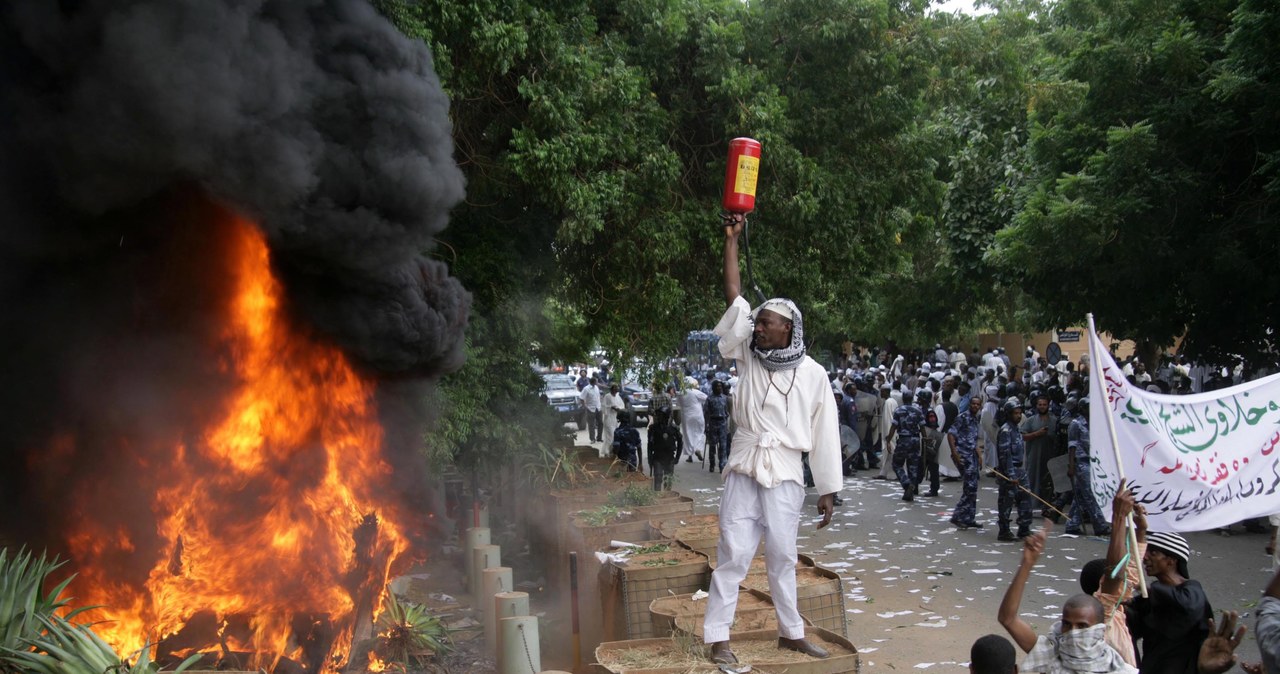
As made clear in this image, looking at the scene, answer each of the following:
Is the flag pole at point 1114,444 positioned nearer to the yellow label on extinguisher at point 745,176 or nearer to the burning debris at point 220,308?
the yellow label on extinguisher at point 745,176

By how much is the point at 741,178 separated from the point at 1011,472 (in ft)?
22.9

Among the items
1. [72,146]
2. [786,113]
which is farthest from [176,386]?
[786,113]

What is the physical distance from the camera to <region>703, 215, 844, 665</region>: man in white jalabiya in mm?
5605

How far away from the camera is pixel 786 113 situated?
11.6m

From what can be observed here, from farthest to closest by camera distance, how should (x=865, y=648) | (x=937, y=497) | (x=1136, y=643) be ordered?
(x=937, y=497)
(x=865, y=648)
(x=1136, y=643)

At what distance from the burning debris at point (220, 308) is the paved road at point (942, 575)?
401 centimetres

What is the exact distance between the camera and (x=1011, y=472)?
11914mm

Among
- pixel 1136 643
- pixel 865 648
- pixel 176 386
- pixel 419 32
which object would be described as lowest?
pixel 865 648

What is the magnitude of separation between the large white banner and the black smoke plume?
4.65 m

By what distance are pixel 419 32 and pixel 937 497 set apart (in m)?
10.7

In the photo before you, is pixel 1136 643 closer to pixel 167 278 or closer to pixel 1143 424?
pixel 1143 424

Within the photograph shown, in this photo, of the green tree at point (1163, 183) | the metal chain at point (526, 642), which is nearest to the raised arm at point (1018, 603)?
the metal chain at point (526, 642)

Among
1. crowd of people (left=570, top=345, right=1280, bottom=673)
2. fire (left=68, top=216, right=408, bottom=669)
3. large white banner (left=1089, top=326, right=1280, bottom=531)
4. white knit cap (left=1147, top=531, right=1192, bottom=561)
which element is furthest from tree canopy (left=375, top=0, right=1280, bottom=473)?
white knit cap (left=1147, top=531, right=1192, bottom=561)

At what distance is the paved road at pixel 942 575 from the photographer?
8289 millimetres
